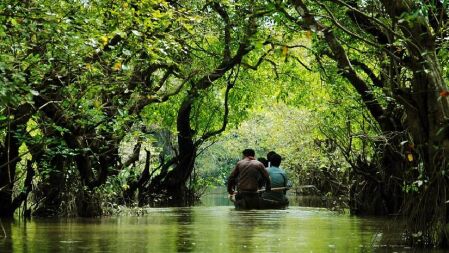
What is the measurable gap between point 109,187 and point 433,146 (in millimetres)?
9809

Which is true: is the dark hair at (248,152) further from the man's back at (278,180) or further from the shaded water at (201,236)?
the shaded water at (201,236)

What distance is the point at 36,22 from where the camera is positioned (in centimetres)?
1056

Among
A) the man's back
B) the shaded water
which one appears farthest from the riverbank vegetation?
the man's back

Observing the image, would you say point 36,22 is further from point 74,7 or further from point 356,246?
point 356,246

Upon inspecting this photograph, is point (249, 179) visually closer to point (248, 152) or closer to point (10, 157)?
point (248, 152)

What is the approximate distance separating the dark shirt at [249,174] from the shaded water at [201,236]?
4.90 meters

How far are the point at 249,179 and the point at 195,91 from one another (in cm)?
314

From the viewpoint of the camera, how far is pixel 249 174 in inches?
839

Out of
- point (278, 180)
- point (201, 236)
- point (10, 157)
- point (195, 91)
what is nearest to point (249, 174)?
point (278, 180)

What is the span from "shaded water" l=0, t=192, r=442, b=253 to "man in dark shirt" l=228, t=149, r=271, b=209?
498cm

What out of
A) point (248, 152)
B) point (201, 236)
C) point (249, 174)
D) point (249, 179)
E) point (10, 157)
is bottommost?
point (201, 236)

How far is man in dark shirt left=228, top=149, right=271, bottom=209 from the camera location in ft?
69.6

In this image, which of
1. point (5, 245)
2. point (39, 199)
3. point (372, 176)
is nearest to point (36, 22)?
point (5, 245)

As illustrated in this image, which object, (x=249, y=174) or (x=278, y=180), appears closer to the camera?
(x=249, y=174)
